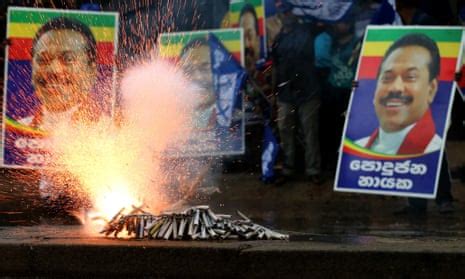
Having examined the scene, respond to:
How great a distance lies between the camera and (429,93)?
9.77 m

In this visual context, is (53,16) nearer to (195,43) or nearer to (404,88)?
(195,43)

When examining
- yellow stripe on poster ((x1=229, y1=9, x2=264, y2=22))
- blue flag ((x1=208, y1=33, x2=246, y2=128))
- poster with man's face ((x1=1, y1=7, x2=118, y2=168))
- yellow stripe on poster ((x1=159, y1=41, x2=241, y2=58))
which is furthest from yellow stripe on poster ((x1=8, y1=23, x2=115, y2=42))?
yellow stripe on poster ((x1=229, y1=9, x2=264, y2=22))

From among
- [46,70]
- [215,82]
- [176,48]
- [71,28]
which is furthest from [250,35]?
[46,70]

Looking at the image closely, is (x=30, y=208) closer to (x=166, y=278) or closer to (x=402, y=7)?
(x=402, y=7)

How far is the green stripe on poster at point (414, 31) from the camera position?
31.7ft

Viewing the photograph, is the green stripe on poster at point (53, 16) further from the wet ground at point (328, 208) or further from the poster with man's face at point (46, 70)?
the wet ground at point (328, 208)

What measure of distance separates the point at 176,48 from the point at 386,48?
221 cm

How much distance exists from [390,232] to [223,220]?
2502 mm

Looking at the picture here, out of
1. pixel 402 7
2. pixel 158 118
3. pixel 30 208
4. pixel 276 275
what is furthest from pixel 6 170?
pixel 276 275

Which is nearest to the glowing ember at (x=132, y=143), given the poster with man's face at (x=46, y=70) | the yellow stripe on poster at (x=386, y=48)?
the poster with man's face at (x=46, y=70)

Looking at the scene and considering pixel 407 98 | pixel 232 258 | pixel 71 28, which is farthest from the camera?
pixel 71 28

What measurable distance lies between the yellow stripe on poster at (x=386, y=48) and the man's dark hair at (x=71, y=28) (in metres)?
2.45

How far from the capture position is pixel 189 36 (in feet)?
37.1

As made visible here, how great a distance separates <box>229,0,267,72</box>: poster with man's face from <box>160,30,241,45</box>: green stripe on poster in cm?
27
